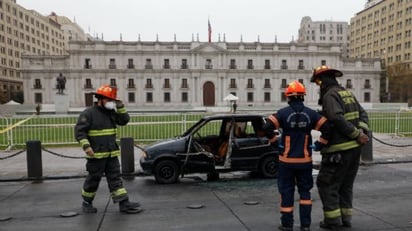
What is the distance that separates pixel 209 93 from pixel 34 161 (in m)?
64.7

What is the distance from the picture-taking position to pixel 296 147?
4633 mm

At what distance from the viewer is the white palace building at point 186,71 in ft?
229

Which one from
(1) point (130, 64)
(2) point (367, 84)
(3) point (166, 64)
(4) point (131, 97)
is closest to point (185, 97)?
(3) point (166, 64)

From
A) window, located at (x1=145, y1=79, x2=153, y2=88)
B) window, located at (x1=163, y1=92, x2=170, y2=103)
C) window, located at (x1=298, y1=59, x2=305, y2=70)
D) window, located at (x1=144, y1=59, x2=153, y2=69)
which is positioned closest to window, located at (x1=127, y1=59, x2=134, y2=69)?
window, located at (x1=144, y1=59, x2=153, y2=69)

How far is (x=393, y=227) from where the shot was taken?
484cm

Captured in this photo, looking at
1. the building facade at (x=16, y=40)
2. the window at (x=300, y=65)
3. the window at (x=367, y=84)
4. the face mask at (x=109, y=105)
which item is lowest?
the face mask at (x=109, y=105)

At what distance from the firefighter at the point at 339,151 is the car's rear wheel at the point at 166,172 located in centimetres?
380

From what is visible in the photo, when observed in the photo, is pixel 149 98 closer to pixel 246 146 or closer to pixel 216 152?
pixel 216 152

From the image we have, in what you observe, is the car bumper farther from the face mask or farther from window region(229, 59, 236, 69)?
window region(229, 59, 236, 69)

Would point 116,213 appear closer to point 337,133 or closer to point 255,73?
point 337,133

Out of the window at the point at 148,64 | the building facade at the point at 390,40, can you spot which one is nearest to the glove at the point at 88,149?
the window at the point at 148,64

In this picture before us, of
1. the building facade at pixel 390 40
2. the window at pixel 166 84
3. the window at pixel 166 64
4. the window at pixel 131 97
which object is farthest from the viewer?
the building facade at pixel 390 40

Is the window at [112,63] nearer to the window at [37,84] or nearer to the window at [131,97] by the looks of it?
the window at [131,97]

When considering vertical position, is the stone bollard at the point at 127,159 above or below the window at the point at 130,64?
below
